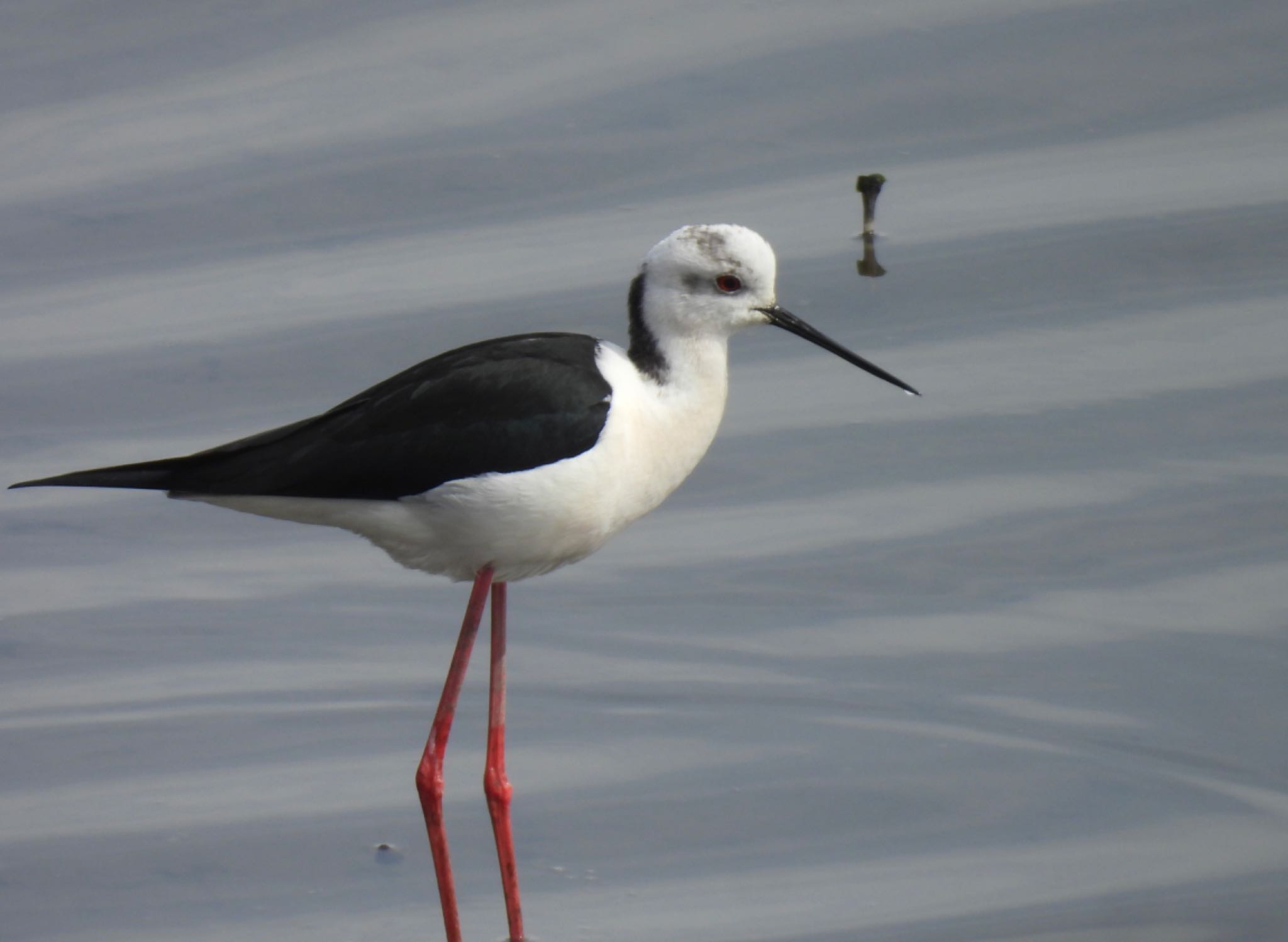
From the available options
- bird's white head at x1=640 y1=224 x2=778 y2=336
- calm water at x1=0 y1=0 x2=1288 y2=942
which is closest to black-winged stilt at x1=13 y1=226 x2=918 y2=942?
bird's white head at x1=640 y1=224 x2=778 y2=336

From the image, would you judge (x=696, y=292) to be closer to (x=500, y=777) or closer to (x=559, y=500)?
(x=559, y=500)

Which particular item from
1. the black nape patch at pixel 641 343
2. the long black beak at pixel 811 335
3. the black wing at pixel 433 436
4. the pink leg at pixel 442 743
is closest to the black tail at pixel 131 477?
the black wing at pixel 433 436

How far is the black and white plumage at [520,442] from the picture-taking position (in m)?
4.70

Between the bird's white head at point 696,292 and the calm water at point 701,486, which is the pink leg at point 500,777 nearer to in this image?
the calm water at point 701,486

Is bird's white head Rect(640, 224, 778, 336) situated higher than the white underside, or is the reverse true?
bird's white head Rect(640, 224, 778, 336)

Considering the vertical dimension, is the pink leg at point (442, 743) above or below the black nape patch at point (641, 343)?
below

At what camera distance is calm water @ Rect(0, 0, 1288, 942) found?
489cm

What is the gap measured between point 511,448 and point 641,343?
437mm

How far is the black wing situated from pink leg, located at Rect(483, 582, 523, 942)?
529mm

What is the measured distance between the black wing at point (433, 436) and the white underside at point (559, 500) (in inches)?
1.3

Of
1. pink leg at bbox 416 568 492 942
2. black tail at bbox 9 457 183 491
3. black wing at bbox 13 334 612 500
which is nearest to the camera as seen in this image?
black wing at bbox 13 334 612 500

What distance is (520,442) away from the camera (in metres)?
4.69

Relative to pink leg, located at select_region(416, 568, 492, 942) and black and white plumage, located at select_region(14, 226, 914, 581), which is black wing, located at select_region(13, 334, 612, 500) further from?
pink leg, located at select_region(416, 568, 492, 942)

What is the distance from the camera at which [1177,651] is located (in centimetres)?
554
